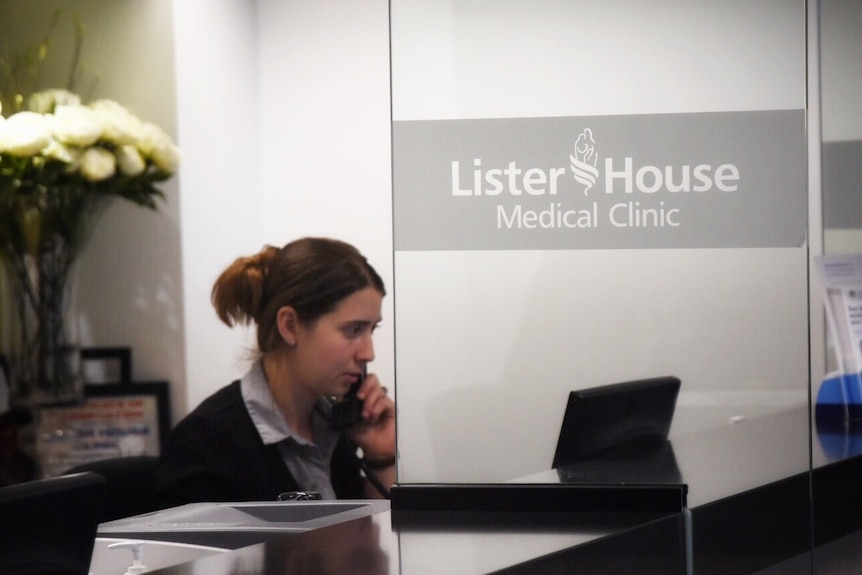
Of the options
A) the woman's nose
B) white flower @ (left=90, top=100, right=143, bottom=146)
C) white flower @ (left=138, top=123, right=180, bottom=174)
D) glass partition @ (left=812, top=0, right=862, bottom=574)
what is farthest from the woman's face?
glass partition @ (left=812, top=0, right=862, bottom=574)

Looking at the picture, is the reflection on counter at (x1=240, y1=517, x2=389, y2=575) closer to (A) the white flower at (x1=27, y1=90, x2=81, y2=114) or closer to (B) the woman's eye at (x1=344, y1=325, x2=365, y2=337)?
(B) the woman's eye at (x1=344, y1=325, x2=365, y2=337)

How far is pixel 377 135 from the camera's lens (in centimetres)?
367

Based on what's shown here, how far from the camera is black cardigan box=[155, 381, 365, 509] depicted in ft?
8.34

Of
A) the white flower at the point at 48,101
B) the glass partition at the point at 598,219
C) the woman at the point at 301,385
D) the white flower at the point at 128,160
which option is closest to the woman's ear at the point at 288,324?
the woman at the point at 301,385

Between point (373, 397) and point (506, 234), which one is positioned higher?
point (506, 234)

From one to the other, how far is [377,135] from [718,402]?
245cm

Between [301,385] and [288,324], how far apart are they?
0.18 meters

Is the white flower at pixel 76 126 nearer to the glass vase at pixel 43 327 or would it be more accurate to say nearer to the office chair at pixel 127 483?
the glass vase at pixel 43 327

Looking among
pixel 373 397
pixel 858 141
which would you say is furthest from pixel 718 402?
pixel 373 397

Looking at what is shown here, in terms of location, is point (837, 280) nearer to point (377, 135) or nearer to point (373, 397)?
point (373, 397)

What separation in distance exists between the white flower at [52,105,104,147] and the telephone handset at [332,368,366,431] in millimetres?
1018

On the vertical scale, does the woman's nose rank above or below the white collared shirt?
above

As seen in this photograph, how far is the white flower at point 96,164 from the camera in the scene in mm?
2945

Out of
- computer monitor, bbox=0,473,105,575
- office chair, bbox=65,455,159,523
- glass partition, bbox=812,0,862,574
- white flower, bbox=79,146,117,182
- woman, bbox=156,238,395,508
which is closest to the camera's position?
computer monitor, bbox=0,473,105,575
